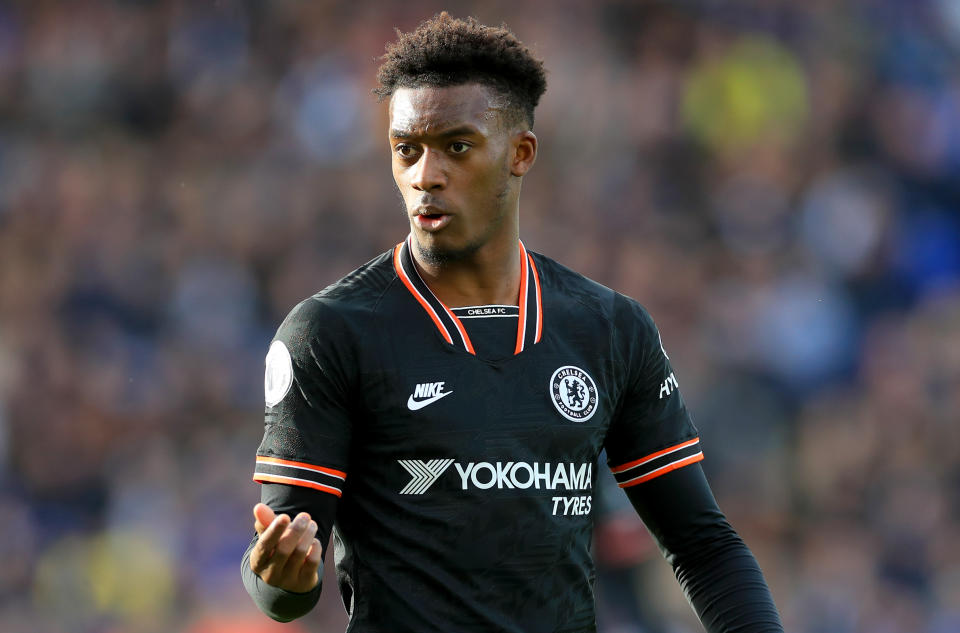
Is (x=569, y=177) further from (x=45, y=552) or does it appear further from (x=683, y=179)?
(x=45, y=552)

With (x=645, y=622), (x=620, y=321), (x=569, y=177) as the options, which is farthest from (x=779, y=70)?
(x=620, y=321)

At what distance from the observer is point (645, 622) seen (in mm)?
7145

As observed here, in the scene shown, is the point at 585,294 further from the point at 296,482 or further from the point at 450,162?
the point at 296,482

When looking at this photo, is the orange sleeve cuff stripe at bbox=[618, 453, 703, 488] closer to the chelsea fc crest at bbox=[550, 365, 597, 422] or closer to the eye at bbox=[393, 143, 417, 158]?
the chelsea fc crest at bbox=[550, 365, 597, 422]

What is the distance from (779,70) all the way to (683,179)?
1294 mm

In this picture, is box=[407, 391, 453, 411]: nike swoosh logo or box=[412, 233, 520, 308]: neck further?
box=[412, 233, 520, 308]: neck

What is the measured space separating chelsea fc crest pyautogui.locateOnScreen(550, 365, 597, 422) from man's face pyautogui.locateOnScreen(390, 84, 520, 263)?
0.39 metres

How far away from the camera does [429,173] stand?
3.08 m

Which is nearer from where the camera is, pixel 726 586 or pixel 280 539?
pixel 280 539

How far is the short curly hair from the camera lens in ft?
10.4

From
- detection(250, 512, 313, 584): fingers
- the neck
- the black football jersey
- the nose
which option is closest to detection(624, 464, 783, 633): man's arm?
the black football jersey

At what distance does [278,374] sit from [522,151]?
2.77 feet

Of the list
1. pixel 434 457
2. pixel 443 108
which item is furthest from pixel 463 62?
pixel 434 457

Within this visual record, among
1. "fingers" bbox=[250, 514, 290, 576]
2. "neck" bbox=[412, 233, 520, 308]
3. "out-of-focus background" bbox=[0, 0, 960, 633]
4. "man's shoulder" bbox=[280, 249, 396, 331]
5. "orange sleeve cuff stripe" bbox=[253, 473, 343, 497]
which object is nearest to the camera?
"fingers" bbox=[250, 514, 290, 576]
